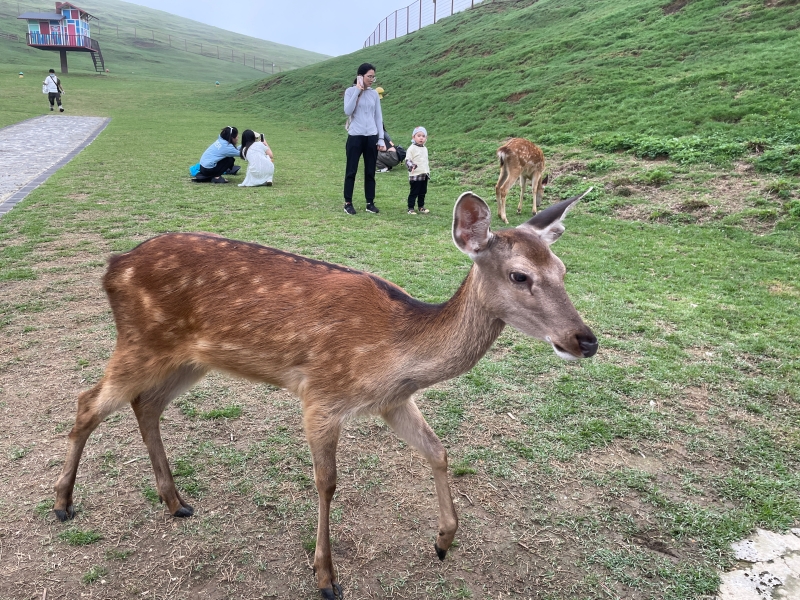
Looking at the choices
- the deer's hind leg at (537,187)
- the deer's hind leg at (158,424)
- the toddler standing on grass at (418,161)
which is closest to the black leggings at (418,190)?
the toddler standing on grass at (418,161)

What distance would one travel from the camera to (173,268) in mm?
2770

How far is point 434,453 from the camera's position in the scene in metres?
2.69

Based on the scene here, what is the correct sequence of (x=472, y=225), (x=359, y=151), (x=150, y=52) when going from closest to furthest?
(x=472, y=225) < (x=359, y=151) < (x=150, y=52)

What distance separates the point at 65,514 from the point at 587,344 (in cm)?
272

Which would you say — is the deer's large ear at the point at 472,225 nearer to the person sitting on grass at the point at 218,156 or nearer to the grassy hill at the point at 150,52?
the person sitting on grass at the point at 218,156

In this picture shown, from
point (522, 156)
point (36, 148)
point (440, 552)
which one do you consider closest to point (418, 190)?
point (522, 156)

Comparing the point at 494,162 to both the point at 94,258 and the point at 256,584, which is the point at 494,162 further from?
the point at 256,584

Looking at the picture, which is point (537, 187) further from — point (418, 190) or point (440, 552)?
point (440, 552)

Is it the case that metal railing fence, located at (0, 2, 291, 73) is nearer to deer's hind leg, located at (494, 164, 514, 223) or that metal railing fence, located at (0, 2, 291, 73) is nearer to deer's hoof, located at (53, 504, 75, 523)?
deer's hind leg, located at (494, 164, 514, 223)

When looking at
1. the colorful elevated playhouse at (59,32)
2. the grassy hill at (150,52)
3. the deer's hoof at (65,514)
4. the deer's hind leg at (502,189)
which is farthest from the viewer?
the grassy hill at (150,52)

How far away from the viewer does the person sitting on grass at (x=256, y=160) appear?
40.3 feet

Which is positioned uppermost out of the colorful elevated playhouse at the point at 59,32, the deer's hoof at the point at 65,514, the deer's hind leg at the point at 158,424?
the colorful elevated playhouse at the point at 59,32

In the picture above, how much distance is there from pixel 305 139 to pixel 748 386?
2076 centimetres

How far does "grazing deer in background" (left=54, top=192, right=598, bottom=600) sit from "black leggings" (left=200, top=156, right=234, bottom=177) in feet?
35.0
